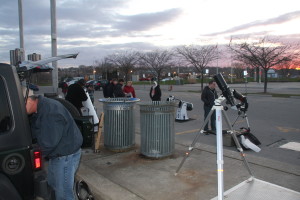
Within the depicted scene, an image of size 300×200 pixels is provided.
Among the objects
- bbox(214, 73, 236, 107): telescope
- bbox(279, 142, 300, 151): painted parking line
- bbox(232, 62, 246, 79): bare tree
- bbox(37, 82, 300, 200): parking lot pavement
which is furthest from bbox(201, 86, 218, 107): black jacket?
bbox(232, 62, 246, 79): bare tree

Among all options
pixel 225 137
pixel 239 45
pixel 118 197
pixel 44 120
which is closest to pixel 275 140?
pixel 225 137

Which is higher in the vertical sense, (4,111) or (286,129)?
(4,111)

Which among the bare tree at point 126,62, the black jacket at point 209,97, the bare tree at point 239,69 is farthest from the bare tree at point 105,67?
the black jacket at point 209,97

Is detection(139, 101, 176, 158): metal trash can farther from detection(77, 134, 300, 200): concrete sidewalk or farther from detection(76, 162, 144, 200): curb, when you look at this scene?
detection(76, 162, 144, 200): curb

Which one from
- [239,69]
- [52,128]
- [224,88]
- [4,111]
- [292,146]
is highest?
[239,69]

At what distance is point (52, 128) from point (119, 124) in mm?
3163

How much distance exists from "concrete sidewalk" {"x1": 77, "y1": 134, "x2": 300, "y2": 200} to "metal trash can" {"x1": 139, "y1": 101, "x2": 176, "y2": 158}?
205mm

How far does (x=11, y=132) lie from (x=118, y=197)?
2020 millimetres

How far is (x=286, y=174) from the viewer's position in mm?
4629

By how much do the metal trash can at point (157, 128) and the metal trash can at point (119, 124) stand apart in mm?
504

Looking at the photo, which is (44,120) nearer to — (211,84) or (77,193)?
(77,193)

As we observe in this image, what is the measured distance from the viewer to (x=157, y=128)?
17.3ft

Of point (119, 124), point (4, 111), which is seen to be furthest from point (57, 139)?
point (119, 124)

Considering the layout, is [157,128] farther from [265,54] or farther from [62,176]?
[265,54]
